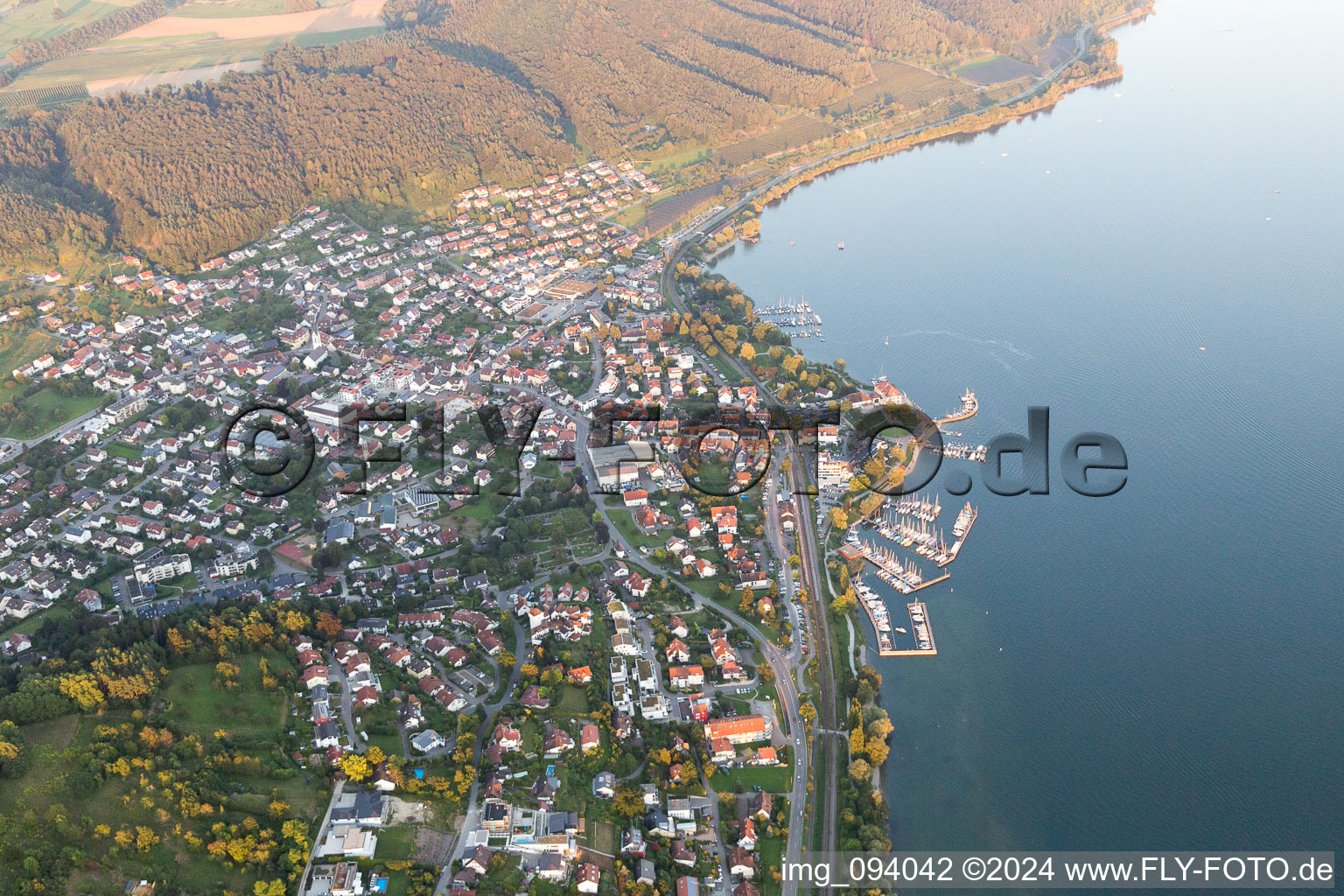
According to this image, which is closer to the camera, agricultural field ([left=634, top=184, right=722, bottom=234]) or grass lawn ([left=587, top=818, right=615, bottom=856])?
grass lawn ([left=587, top=818, right=615, bottom=856])

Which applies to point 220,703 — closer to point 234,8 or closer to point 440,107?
point 440,107

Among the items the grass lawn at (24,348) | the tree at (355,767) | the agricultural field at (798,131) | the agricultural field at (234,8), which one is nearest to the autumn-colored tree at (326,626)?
the tree at (355,767)

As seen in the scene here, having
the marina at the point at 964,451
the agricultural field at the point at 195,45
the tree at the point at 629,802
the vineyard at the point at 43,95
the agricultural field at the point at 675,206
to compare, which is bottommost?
the tree at the point at 629,802

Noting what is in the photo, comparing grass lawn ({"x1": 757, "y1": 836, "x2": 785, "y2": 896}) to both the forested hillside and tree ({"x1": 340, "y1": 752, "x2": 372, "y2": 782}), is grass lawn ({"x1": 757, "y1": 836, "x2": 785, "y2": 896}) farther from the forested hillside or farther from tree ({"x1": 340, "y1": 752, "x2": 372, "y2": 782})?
the forested hillside

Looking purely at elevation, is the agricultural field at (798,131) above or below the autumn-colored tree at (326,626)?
above

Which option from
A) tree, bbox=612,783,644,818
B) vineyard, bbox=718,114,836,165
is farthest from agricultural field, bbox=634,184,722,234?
tree, bbox=612,783,644,818

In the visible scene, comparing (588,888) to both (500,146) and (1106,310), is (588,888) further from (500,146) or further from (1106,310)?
(500,146)

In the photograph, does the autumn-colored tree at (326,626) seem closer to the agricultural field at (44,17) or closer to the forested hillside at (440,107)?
the forested hillside at (440,107)
